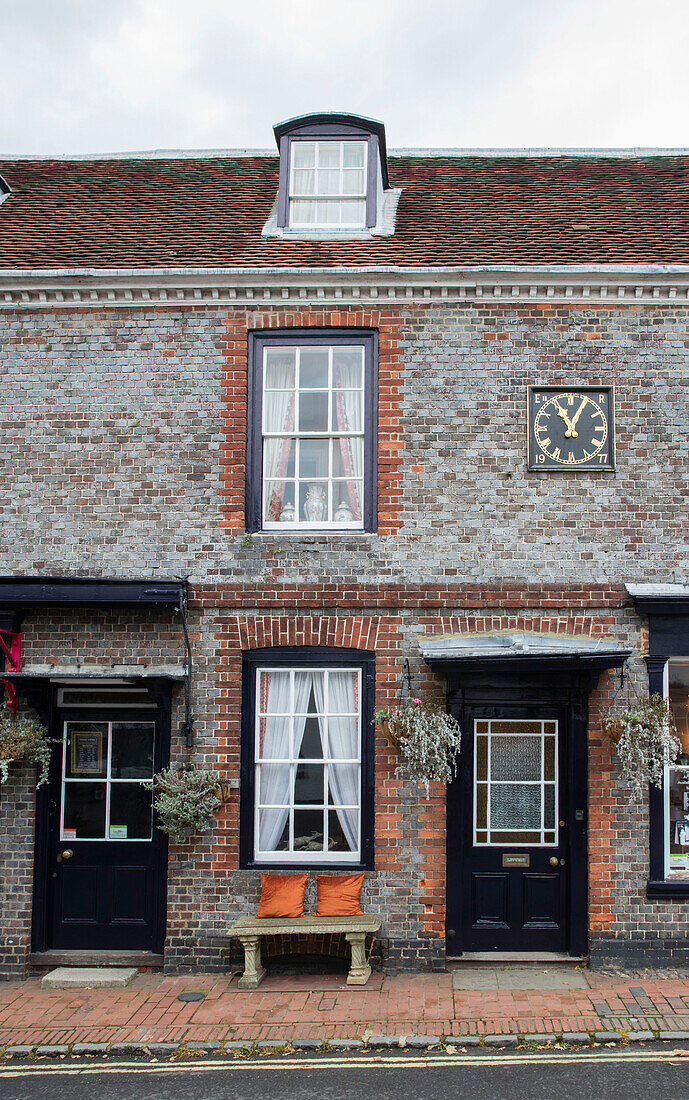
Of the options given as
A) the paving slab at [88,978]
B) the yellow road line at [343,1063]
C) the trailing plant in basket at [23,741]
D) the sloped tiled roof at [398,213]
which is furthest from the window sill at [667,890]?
the sloped tiled roof at [398,213]

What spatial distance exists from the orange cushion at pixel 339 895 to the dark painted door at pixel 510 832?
981mm

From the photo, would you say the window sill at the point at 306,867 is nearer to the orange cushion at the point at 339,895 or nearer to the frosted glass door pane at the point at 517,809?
the orange cushion at the point at 339,895

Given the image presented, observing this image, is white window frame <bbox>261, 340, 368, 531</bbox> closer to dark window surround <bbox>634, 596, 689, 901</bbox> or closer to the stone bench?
dark window surround <bbox>634, 596, 689, 901</bbox>

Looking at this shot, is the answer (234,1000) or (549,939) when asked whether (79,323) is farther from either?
(549,939)

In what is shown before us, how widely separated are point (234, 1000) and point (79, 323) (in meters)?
7.05

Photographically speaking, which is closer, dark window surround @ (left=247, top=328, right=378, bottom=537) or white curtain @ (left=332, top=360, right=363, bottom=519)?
dark window surround @ (left=247, top=328, right=378, bottom=537)

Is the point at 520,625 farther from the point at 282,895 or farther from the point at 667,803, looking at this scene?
the point at 282,895

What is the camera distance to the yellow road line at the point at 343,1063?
6.75 meters

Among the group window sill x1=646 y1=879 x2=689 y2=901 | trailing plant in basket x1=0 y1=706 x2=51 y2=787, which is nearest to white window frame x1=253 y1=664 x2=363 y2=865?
trailing plant in basket x1=0 y1=706 x2=51 y2=787

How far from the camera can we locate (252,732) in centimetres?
891

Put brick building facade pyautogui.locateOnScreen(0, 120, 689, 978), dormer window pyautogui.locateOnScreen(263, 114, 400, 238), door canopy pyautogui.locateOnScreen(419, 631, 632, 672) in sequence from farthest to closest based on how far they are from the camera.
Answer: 1. dormer window pyautogui.locateOnScreen(263, 114, 400, 238)
2. brick building facade pyautogui.locateOnScreen(0, 120, 689, 978)
3. door canopy pyautogui.locateOnScreen(419, 631, 632, 672)

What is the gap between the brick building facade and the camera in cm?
863

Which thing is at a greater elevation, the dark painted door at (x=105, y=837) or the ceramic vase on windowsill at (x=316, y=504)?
the ceramic vase on windowsill at (x=316, y=504)

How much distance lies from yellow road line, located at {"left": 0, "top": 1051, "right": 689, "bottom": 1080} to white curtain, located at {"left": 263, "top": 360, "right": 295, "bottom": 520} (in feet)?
16.8
